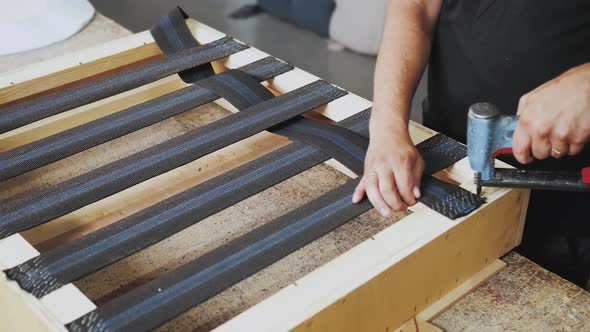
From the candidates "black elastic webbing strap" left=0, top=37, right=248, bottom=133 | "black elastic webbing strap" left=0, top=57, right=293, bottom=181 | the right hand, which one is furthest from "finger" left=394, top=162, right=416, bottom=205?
"black elastic webbing strap" left=0, top=37, right=248, bottom=133

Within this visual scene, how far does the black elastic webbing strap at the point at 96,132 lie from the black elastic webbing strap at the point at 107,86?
0.10 metres

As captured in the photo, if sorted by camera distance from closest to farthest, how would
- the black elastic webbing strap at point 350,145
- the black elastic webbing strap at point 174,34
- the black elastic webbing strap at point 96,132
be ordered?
1. the black elastic webbing strap at point 350,145
2. the black elastic webbing strap at point 96,132
3. the black elastic webbing strap at point 174,34

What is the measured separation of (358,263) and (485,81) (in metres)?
0.63

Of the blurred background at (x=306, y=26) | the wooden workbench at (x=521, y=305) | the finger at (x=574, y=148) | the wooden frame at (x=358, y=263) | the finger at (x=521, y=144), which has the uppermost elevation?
the finger at (x=521, y=144)

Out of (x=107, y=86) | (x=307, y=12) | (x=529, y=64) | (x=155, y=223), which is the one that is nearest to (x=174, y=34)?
(x=107, y=86)

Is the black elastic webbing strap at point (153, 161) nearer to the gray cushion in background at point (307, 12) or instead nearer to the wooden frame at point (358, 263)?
the wooden frame at point (358, 263)

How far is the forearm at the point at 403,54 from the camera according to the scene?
1560 millimetres

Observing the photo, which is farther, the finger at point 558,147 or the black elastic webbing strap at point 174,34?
the black elastic webbing strap at point 174,34

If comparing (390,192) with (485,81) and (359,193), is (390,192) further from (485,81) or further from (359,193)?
(485,81)

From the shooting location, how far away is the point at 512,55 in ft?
5.04

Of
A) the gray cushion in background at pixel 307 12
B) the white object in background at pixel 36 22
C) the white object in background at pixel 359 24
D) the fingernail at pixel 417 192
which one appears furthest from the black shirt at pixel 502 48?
the gray cushion in background at pixel 307 12

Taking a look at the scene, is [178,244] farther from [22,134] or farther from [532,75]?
[532,75]

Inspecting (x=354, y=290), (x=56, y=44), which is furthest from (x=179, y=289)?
(x=56, y=44)

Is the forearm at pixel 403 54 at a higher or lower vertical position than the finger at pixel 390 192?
higher
